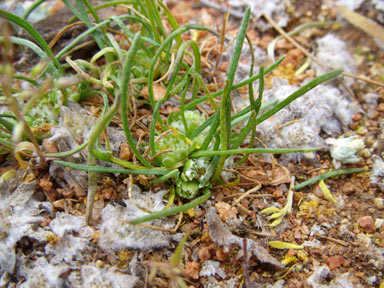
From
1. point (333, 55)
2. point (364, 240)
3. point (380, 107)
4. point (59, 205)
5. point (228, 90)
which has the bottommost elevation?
point (59, 205)

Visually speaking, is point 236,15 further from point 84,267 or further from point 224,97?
point 84,267

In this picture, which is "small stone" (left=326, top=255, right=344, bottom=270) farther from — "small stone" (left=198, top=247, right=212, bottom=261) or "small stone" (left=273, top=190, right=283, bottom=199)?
"small stone" (left=198, top=247, right=212, bottom=261)

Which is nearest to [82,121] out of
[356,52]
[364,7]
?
[356,52]

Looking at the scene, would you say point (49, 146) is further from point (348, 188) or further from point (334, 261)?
point (348, 188)

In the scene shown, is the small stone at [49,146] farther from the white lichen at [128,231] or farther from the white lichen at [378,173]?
the white lichen at [378,173]

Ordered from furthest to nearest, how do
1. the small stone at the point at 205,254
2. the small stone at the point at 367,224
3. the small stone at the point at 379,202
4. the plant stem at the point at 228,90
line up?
the small stone at the point at 379,202 < the small stone at the point at 367,224 < the small stone at the point at 205,254 < the plant stem at the point at 228,90

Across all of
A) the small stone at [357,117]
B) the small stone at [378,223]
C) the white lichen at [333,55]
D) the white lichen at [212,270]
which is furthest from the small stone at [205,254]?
the white lichen at [333,55]

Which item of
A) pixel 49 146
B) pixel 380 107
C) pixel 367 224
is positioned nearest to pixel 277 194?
pixel 367 224
